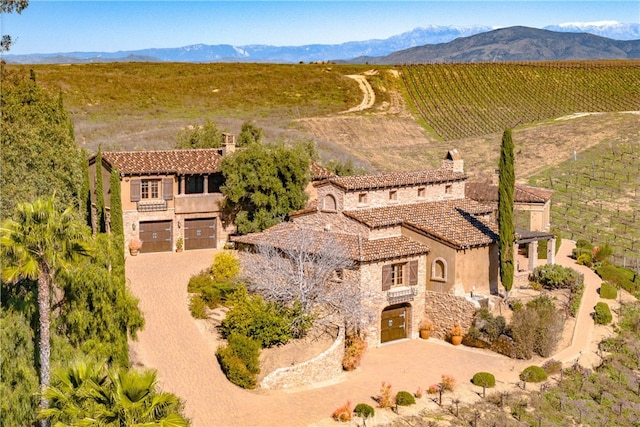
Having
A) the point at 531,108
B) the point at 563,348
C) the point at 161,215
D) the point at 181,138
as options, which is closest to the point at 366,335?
the point at 563,348

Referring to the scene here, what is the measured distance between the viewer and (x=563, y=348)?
3756 centimetres

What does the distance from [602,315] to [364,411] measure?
1700 centimetres

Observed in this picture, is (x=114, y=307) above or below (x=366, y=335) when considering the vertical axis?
above

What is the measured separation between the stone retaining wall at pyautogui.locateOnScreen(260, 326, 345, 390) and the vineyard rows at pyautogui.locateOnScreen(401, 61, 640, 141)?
67255mm

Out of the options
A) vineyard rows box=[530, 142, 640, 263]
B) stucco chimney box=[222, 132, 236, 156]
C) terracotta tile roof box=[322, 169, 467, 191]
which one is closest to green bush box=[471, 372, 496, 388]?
terracotta tile roof box=[322, 169, 467, 191]

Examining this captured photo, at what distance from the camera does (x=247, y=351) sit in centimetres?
3152

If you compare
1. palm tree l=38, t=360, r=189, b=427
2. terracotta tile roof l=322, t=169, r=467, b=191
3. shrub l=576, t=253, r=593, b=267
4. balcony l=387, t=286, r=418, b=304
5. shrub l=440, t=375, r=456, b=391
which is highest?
terracotta tile roof l=322, t=169, r=467, b=191

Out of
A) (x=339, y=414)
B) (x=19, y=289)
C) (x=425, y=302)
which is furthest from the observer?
(x=425, y=302)

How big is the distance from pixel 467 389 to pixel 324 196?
12.3 meters

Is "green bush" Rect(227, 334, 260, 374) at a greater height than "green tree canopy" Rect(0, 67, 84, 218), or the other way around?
"green tree canopy" Rect(0, 67, 84, 218)

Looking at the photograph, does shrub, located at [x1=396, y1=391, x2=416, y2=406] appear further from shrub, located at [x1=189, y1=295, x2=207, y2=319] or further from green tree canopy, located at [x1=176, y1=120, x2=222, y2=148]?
green tree canopy, located at [x1=176, y1=120, x2=222, y2=148]

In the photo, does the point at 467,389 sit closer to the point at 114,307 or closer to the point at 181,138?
the point at 114,307

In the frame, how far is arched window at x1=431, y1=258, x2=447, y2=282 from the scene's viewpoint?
37.9 m

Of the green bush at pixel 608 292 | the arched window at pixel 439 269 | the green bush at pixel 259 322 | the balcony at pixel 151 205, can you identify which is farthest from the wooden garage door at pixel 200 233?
the green bush at pixel 608 292
